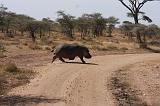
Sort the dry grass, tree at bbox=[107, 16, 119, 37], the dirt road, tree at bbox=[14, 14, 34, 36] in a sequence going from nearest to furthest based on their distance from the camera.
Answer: the dirt road
the dry grass
tree at bbox=[14, 14, 34, 36]
tree at bbox=[107, 16, 119, 37]

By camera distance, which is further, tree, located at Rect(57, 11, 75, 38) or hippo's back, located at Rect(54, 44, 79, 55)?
tree, located at Rect(57, 11, 75, 38)

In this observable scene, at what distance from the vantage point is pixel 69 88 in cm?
2086

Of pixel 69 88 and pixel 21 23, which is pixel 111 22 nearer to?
pixel 21 23

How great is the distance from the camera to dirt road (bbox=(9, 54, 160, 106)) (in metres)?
17.7

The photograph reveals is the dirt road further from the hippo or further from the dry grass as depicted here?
the hippo

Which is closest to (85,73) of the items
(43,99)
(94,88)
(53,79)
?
(53,79)

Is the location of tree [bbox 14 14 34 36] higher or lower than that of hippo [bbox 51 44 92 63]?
higher

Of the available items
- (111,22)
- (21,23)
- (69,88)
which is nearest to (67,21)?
(21,23)

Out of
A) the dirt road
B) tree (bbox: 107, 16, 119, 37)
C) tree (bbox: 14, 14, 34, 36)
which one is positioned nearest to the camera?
the dirt road

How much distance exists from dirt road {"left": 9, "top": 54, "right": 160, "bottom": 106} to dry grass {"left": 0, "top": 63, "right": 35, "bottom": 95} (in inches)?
18.9

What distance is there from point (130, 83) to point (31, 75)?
533cm

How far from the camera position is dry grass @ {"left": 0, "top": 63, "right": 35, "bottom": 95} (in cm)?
2182

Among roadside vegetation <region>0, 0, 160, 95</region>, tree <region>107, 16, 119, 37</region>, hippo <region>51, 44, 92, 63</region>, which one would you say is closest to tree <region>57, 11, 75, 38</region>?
roadside vegetation <region>0, 0, 160, 95</region>

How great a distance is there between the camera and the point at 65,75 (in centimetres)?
2542
